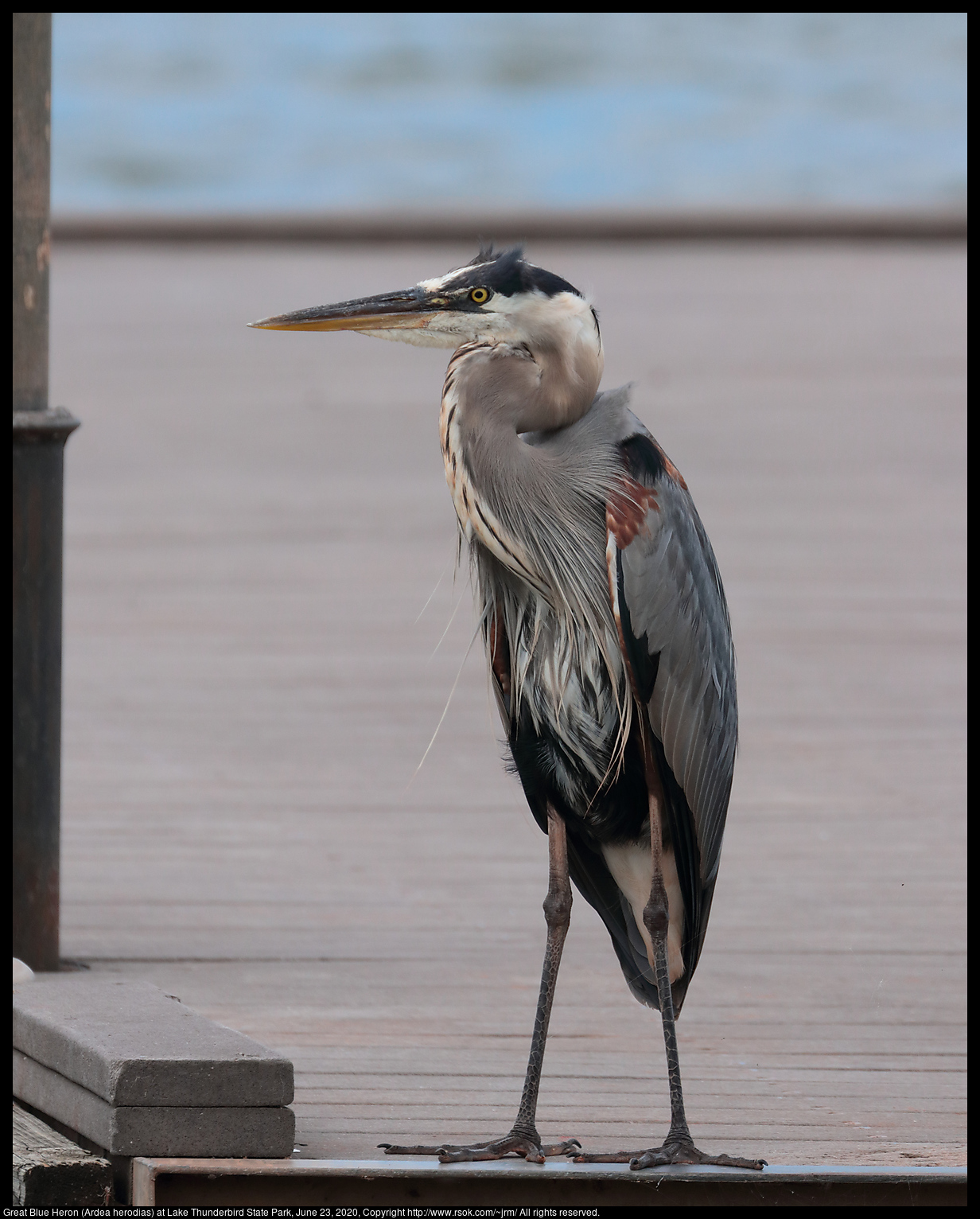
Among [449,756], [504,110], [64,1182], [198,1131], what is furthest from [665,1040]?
[504,110]

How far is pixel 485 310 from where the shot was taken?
2.78 metres

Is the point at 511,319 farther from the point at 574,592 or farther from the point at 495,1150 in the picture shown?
the point at 495,1150

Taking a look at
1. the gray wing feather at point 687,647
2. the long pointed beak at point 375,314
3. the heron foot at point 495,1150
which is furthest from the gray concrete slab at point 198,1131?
the long pointed beak at point 375,314

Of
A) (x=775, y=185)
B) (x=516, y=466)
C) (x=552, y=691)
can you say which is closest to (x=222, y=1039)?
(x=552, y=691)

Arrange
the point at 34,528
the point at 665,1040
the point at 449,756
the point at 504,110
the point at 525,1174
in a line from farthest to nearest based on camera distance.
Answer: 1. the point at 504,110
2. the point at 449,756
3. the point at 34,528
4. the point at 665,1040
5. the point at 525,1174

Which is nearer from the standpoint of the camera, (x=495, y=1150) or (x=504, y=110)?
(x=495, y=1150)

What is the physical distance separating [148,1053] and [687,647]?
1.03 meters

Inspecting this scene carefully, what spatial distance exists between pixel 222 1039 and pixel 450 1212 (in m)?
0.45

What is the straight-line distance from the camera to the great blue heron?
2768mm

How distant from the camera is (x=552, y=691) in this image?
287cm

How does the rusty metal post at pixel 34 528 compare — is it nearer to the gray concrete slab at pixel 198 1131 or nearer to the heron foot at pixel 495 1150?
the gray concrete slab at pixel 198 1131

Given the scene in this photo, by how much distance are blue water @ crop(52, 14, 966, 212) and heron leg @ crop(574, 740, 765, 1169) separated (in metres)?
20.8

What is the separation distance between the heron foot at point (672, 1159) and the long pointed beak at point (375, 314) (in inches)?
51.0
